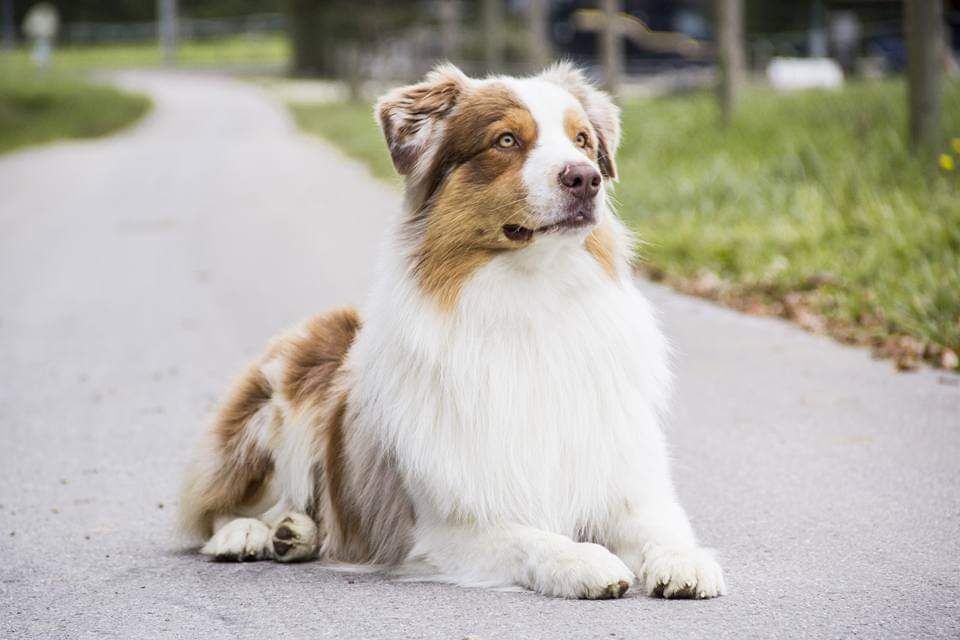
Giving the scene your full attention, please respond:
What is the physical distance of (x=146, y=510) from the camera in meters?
6.14

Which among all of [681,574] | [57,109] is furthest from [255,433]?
[57,109]

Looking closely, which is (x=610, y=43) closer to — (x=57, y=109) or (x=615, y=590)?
(x=615, y=590)

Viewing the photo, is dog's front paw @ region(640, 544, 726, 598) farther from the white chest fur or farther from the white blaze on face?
the white blaze on face

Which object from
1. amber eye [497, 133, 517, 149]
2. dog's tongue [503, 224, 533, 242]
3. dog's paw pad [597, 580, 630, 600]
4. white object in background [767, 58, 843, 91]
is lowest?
white object in background [767, 58, 843, 91]

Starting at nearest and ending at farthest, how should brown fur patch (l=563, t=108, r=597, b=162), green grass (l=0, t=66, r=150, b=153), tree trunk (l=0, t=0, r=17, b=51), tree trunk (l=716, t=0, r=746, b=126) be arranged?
brown fur patch (l=563, t=108, r=597, b=162) → tree trunk (l=716, t=0, r=746, b=126) → green grass (l=0, t=66, r=150, b=153) → tree trunk (l=0, t=0, r=17, b=51)

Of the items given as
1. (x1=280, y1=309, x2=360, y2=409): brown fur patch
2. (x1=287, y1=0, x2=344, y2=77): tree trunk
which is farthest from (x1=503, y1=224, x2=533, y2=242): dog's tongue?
(x1=287, y1=0, x2=344, y2=77): tree trunk

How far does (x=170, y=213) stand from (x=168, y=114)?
815 inches

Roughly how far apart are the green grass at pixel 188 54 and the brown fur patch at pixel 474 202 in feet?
190

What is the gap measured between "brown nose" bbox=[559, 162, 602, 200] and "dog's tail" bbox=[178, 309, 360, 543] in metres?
1.35

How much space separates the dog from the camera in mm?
4594

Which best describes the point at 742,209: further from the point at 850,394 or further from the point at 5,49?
the point at 5,49

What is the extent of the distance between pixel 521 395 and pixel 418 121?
1.05 meters

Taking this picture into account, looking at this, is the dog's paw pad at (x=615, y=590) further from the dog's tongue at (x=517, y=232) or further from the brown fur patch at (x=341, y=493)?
the dog's tongue at (x=517, y=232)

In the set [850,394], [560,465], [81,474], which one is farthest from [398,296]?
[850,394]
